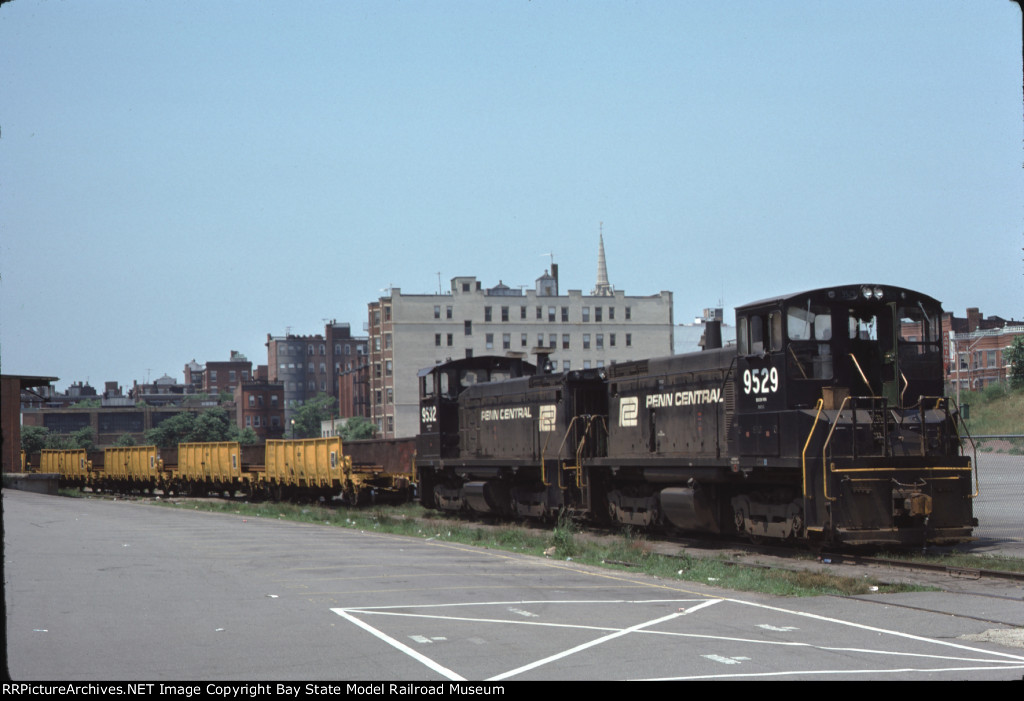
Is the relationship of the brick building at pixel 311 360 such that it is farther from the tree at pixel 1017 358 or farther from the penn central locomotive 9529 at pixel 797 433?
the penn central locomotive 9529 at pixel 797 433

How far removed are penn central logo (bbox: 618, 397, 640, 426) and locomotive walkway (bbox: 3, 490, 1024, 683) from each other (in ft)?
17.3

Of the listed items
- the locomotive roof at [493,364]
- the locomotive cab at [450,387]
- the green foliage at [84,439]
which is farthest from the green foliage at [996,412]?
the green foliage at [84,439]

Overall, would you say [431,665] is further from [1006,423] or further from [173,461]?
[173,461]

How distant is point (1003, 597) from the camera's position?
13.4 meters

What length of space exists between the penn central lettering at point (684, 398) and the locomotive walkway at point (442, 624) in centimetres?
452

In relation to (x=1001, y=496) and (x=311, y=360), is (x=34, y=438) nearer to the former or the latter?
(x=311, y=360)

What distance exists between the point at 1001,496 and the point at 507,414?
13.0 meters

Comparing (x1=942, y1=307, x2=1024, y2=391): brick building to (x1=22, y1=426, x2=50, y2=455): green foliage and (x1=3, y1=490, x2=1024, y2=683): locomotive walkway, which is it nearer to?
(x1=3, y1=490, x2=1024, y2=683): locomotive walkway

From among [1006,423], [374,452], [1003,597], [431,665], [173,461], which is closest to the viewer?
[431,665]

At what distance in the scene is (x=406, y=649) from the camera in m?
9.67

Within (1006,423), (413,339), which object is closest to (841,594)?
(1006,423)

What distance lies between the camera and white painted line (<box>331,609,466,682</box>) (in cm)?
854

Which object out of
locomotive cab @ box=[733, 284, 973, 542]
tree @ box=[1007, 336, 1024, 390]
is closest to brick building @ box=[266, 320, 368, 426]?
tree @ box=[1007, 336, 1024, 390]

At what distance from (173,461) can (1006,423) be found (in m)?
40.7
